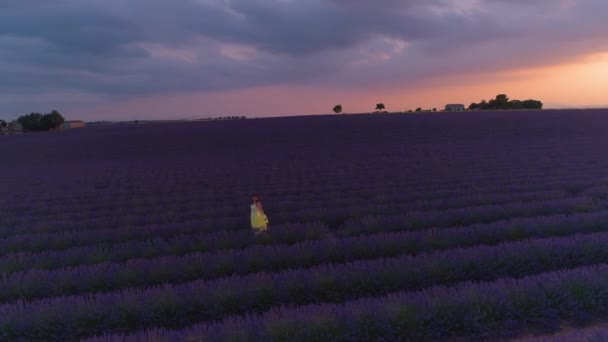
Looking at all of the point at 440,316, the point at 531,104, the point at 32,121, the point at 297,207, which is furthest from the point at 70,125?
the point at 531,104

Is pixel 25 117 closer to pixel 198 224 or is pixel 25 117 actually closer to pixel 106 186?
pixel 106 186

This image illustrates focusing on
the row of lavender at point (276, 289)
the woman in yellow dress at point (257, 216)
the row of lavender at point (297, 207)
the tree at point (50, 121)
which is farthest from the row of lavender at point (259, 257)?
the tree at point (50, 121)

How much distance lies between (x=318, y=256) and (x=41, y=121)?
76.2 m

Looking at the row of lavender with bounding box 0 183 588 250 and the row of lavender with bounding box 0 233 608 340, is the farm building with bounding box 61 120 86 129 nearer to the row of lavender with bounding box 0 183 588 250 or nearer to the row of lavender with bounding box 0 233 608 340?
the row of lavender with bounding box 0 183 588 250

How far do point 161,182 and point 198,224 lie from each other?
745 cm

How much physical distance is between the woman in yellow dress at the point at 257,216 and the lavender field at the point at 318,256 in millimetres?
175

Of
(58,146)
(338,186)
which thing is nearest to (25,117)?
(58,146)

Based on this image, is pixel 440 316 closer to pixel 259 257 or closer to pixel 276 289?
pixel 276 289

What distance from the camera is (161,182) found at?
44.3ft

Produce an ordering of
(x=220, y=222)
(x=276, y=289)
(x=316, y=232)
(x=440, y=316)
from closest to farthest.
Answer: (x=440, y=316), (x=276, y=289), (x=316, y=232), (x=220, y=222)

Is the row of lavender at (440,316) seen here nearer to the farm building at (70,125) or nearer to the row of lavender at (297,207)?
the row of lavender at (297,207)

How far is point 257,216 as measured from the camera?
5773mm

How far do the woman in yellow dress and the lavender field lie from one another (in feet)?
0.58

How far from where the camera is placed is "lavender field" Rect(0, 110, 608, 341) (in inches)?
126
